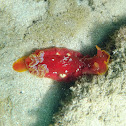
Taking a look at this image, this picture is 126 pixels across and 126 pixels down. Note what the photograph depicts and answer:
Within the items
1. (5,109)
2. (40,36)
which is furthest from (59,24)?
(5,109)

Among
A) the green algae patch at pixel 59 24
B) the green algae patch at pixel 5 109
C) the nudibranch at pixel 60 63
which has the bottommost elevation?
the green algae patch at pixel 5 109

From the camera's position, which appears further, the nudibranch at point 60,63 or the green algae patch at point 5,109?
the green algae patch at point 5,109

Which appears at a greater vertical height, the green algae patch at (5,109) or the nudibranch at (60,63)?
the nudibranch at (60,63)

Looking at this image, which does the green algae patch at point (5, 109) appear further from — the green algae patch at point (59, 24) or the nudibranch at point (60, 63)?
the green algae patch at point (59, 24)

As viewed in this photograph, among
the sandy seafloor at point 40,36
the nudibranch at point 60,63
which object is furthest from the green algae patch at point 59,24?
the nudibranch at point 60,63

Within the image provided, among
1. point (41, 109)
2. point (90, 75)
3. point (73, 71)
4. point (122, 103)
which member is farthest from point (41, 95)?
point (122, 103)

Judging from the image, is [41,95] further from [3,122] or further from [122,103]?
[122,103]

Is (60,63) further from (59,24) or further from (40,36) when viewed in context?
(59,24)
